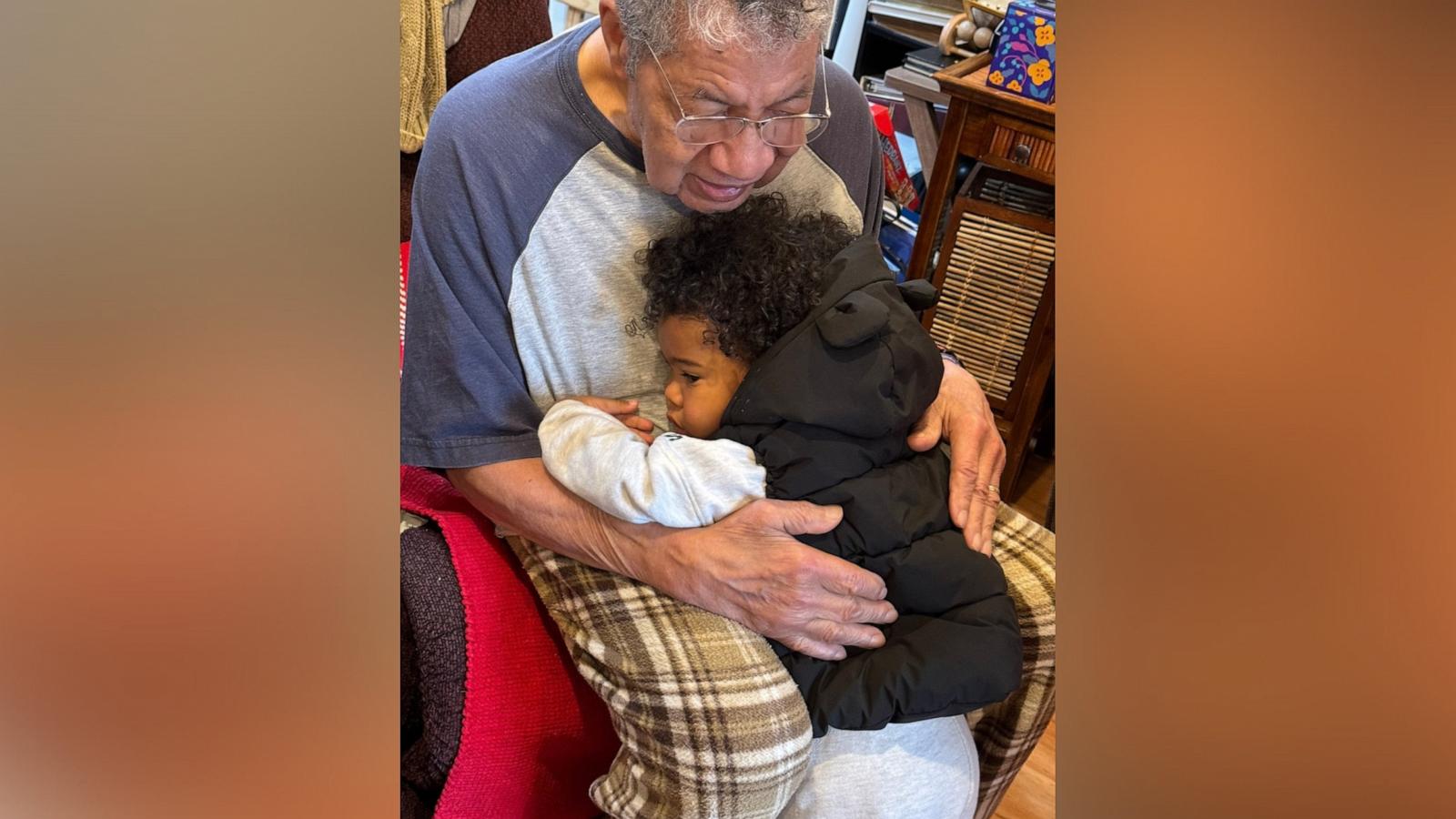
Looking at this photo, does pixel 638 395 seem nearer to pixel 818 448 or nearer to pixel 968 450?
pixel 818 448

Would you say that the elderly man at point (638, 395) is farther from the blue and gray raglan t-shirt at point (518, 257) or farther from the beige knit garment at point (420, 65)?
the beige knit garment at point (420, 65)

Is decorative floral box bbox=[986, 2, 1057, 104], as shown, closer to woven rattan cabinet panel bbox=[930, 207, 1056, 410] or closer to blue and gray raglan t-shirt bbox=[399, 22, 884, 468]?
woven rattan cabinet panel bbox=[930, 207, 1056, 410]

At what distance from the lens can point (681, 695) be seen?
1.03 m

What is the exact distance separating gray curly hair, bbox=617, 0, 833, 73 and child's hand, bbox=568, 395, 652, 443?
1.27 ft

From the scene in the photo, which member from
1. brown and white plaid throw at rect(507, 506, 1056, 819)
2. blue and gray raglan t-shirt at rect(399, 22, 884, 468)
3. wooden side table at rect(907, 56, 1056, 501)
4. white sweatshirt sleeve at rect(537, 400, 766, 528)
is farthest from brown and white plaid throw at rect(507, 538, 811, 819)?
wooden side table at rect(907, 56, 1056, 501)

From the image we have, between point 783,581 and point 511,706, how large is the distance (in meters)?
0.34

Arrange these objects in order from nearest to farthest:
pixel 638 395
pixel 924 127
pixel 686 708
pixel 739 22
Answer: pixel 739 22 < pixel 686 708 < pixel 638 395 < pixel 924 127

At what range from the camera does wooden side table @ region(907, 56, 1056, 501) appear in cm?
213

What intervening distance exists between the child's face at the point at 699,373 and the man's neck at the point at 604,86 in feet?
0.68

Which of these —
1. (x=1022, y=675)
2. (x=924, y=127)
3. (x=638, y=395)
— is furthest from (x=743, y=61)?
(x=924, y=127)

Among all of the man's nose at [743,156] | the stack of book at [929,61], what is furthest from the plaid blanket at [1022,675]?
the stack of book at [929,61]
